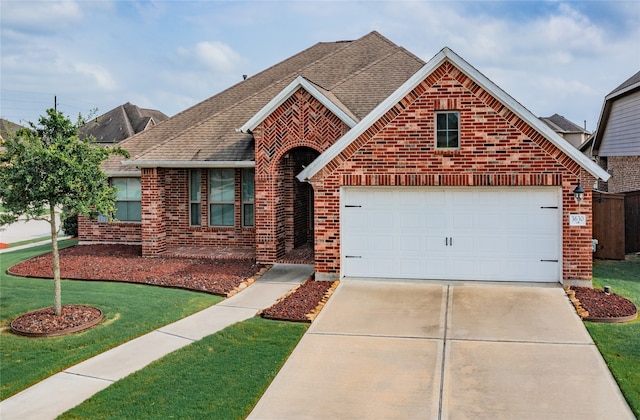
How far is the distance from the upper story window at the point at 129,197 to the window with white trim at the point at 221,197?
129 inches

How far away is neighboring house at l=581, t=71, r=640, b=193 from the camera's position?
22.0m

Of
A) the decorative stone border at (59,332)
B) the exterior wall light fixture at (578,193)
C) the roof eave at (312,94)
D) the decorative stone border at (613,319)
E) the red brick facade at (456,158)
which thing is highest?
the roof eave at (312,94)

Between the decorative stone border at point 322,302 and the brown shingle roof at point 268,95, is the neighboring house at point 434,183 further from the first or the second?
the brown shingle roof at point 268,95

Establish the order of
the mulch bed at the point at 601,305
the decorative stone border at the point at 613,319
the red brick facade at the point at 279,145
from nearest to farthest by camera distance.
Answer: the decorative stone border at the point at 613,319 → the mulch bed at the point at 601,305 → the red brick facade at the point at 279,145

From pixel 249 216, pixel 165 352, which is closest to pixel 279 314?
pixel 165 352

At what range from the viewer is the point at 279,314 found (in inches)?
398

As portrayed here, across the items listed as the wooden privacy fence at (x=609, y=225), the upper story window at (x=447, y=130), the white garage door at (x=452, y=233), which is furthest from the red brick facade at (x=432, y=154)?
the wooden privacy fence at (x=609, y=225)

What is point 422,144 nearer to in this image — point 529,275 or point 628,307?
point 529,275

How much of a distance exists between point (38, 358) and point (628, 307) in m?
10.1

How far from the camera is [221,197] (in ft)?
56.0

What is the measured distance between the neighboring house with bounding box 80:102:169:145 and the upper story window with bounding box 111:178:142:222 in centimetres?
2511

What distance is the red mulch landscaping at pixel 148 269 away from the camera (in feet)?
42.4

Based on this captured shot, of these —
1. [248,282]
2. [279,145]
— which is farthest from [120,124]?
[248,282]

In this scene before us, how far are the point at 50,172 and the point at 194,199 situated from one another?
734 cm
